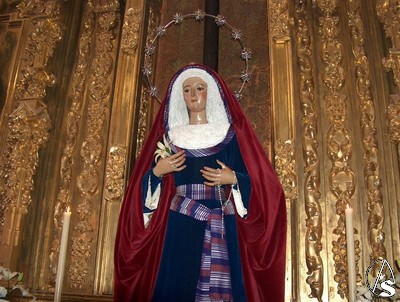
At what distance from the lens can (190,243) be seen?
239 centimetres

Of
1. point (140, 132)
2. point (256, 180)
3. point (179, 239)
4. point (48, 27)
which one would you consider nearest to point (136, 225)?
point (179, 239)

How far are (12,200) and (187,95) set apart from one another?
4.37 feet

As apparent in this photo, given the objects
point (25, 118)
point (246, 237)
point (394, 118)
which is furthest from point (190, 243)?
point (25, 118)

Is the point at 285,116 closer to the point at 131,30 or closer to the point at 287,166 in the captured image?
the point at 287,166

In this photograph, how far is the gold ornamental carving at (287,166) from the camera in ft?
9.16

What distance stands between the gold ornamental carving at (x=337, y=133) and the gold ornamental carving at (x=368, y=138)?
0.09 m

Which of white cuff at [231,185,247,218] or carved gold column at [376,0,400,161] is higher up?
carved gold column at [376,0,400,161]

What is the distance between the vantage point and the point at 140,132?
129 inches

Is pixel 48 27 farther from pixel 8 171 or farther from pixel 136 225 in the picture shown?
pixel 136 225

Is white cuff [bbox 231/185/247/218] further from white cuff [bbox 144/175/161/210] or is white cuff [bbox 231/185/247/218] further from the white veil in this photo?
white cuff [bbox 144/175/161/210]

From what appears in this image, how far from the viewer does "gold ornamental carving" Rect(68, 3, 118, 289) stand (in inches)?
117

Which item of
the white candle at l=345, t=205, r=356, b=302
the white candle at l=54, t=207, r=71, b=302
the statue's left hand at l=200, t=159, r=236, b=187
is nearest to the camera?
the white candle at l=345, t=205, r=356, b=302

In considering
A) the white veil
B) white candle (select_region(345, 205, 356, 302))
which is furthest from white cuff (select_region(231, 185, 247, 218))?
white candle (select_region(345, 205, 356, 302))

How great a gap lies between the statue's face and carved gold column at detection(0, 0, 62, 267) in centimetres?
113
